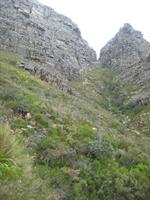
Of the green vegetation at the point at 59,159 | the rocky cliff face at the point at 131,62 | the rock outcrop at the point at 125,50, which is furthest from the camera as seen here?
the rock outcrop at the point at 125,50

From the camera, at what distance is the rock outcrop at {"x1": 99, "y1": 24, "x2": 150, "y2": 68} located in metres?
69.1

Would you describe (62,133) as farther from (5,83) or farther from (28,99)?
(5,83)

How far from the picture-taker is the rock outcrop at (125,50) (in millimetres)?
69062

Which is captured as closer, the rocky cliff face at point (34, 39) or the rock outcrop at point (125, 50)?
the rocky cliff face at point (34, 39)

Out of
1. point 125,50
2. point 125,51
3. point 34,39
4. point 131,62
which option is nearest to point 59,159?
point 34,39

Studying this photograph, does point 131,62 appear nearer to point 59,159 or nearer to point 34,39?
point 34,39

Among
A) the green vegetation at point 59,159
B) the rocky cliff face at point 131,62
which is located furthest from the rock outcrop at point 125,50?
the green vegetation at point 59,159

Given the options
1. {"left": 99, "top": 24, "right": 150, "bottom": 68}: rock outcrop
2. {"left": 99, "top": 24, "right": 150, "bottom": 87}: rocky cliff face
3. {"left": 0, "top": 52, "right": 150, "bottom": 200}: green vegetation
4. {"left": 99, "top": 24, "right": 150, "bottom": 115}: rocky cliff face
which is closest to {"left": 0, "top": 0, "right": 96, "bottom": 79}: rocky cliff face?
{"left": 99, "top": 24, "right": 150, "bottom": 115}: rocky cliff face

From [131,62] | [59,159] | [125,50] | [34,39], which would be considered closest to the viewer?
[59,159]

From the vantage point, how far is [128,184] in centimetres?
1140

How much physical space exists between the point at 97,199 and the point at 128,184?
4.48 feet

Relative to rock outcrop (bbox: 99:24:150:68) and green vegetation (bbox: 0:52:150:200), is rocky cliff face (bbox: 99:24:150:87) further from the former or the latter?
green vegetation (bbox: 0:52:150:200)

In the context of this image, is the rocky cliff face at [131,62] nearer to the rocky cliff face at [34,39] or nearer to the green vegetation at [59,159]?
the rocky cliff face at [34,39]

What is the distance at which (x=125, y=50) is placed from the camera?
73688mm
